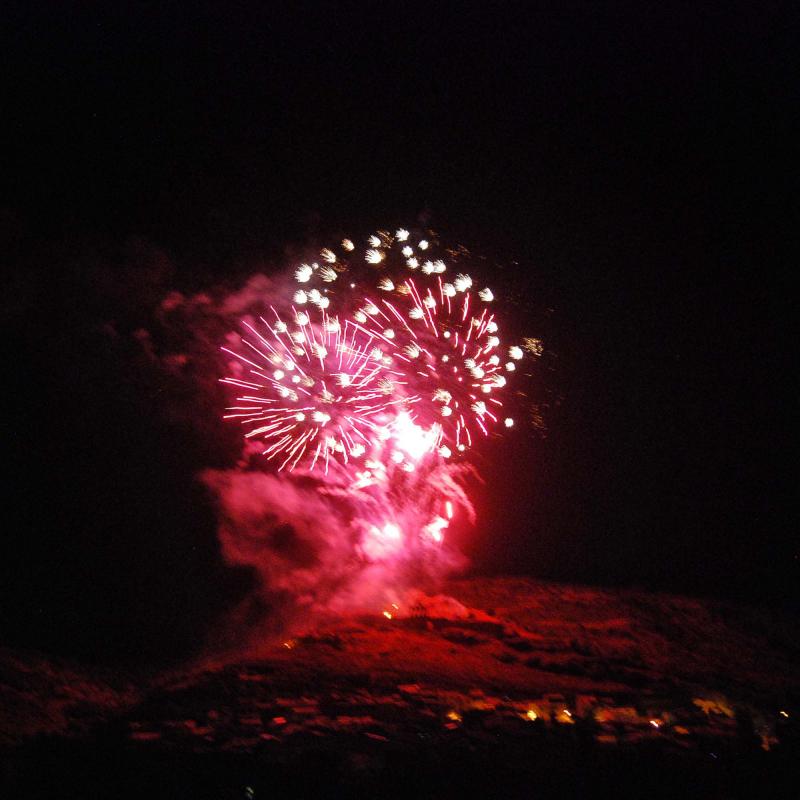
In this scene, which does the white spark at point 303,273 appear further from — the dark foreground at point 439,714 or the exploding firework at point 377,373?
the dark foreground at point 439,714

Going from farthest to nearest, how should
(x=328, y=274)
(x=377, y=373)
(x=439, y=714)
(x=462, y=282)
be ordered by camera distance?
(x=328, y=274) → (x=462, y=282) → (x=377, y=373) → (x=439, y=714)

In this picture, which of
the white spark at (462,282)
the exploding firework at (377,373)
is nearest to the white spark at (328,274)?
the exploding firework at (377,373)

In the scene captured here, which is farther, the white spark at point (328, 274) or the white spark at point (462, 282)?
the white spark at point (328, 274)

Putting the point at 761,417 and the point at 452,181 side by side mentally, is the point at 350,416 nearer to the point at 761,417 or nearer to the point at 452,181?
the point at 452,181

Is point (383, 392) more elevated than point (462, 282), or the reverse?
point (462, 282)

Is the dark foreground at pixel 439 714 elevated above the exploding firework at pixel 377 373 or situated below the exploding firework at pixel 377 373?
below

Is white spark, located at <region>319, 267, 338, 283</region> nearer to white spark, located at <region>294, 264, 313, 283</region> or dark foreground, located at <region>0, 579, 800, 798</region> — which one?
white spark, located at <region>294, 264, 313, 283</region>

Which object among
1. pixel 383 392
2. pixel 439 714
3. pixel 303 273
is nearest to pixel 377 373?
pixel 383 392

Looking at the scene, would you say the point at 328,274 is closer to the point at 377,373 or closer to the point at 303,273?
the point at 303,273

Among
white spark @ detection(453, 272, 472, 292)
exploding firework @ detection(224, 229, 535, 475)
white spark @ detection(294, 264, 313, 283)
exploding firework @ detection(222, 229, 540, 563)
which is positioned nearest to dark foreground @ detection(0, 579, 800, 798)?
exploding firework @ detection(222, 229, 540, 563)
